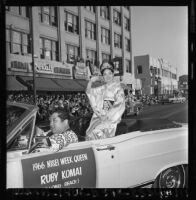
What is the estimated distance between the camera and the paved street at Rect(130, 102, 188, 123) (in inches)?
127

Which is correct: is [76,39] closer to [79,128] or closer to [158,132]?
[79,128]

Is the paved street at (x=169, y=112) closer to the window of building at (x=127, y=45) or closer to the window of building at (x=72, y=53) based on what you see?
the window of building at (x=127, y=45)

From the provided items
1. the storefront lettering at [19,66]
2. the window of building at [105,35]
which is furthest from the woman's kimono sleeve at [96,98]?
the storefront lettering at [19,66]

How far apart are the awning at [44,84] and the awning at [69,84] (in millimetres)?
44

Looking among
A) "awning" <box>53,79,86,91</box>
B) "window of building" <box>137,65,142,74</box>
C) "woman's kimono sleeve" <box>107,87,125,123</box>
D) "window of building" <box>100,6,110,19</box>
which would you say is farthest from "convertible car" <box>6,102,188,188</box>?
"window of building" <box>100,6,110,19</box>

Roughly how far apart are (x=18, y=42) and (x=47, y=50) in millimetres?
378

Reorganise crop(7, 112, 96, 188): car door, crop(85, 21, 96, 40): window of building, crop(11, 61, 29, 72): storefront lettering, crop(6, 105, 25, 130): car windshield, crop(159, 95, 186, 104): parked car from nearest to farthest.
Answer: crop(7, 112, 96, 188): car door < crop(6, 105, 25, 130): car windshield < crop(11, 61, 29, 72): storefront lettering < crop(159, 95, 186, 104): parked car < crop(85, 21, 96, 40): window of building

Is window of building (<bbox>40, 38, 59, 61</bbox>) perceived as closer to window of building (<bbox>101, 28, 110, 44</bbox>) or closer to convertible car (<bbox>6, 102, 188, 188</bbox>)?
window of building (<bbox>101, 28, 110, 44</bbox>)

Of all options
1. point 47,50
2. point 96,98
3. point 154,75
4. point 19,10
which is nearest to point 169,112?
point 154,75

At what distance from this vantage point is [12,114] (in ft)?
9.96

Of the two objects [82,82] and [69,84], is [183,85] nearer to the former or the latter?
[82,82]

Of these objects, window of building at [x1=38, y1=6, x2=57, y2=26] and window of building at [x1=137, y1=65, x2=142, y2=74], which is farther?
window of building at [x1=137, y1=65, x2=142, y2=74]

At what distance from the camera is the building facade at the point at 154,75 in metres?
3.37
